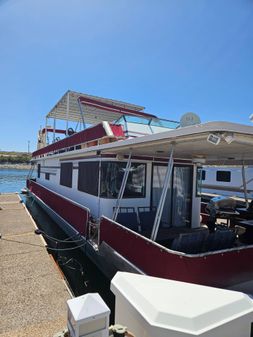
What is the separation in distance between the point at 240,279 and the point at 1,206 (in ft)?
35.9

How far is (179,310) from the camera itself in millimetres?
2074

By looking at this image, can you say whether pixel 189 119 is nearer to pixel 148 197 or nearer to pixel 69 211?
pixel 148 197

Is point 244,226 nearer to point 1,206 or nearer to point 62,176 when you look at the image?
point 62,176

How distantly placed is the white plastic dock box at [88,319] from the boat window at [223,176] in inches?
577

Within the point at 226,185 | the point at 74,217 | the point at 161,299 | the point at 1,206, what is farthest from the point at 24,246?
the point at 226,185

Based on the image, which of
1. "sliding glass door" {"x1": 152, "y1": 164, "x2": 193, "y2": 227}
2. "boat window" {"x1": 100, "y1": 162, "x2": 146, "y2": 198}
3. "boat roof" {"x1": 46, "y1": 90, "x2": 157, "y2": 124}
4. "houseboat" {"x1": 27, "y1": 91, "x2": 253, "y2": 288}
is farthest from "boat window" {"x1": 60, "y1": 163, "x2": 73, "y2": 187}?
"sliding glass door" {"x1": 152, "y1": 164, "x2": 193, "y2": 227}

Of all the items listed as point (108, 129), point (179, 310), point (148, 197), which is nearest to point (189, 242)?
point (179, 310)

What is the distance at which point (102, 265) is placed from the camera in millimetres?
5508

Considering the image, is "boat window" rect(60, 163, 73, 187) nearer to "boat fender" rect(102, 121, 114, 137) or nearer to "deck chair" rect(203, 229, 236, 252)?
"boat fender" rect(102, 121, 114, 137)

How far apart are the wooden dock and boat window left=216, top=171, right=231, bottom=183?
12.1 metres

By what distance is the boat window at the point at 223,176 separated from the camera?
15062 mm

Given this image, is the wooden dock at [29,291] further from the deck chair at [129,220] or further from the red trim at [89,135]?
the red trim at [89,135]

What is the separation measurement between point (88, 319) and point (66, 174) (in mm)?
8536

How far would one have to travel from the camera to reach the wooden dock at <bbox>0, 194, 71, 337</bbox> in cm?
320
